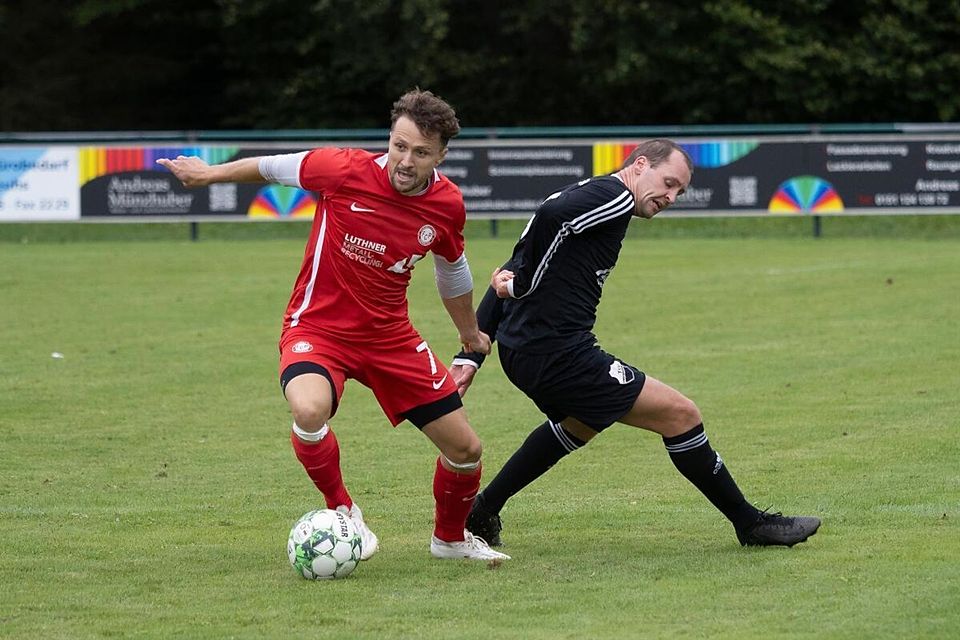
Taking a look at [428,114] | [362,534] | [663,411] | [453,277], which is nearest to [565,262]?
[453,277]

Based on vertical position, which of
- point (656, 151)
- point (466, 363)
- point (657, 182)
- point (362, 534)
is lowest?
point (362, 534)

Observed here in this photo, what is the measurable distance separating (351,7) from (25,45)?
8237mm

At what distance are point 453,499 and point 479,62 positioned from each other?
91.7 ft

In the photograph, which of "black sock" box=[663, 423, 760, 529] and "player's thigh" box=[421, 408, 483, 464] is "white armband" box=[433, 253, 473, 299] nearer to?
"player's thigh" box=[421, 408, 483, 464]

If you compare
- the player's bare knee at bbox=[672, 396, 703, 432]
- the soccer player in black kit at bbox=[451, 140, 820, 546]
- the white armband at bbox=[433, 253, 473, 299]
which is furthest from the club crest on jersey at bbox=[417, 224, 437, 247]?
the player's bare knee at bbox=[672, 396, 703, 432]

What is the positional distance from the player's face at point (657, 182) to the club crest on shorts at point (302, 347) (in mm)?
1412

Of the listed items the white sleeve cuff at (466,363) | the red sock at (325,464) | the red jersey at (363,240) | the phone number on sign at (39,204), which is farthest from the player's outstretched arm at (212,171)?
the phone number on sign at (39,204)

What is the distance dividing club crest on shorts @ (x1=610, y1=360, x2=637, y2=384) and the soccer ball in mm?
1212

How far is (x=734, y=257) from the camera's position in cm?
2050

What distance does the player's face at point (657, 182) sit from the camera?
6141 mm

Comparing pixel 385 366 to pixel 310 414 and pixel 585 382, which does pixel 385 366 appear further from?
pixel 585 382

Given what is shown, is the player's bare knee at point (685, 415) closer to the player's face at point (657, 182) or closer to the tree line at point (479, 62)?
the player's face at point (657, 182)

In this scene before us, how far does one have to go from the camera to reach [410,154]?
595cm

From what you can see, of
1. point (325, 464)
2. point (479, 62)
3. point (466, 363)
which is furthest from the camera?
point (479, 62)
